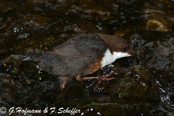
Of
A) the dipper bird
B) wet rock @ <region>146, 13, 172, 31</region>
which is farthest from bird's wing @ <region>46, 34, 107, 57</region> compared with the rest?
wet rock @ <region>146, 13, 172, 31</region>

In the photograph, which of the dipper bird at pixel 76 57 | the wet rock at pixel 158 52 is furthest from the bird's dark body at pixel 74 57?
the wet rock at pixel 158 52

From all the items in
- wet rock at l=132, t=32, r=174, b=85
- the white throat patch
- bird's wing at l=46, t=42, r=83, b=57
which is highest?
bird's wing at l=46, t=42, r=83, b=57

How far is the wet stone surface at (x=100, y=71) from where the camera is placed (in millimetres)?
3912

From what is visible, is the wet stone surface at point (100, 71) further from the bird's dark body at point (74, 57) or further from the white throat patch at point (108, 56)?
the bird's dark body at point (74, 57)

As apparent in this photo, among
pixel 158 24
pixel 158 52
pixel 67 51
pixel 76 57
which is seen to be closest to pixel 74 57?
pixel 76 57

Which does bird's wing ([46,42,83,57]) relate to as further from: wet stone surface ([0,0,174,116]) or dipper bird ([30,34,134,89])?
wet stone surface ([0,0,174,116])

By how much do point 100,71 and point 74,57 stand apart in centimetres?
117

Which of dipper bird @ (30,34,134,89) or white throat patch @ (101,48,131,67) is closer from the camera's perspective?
dipper bird @ (30,34,134,89)

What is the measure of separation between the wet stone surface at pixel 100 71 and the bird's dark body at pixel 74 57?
1.46ft

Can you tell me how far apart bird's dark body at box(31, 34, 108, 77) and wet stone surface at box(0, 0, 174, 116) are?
0.44m

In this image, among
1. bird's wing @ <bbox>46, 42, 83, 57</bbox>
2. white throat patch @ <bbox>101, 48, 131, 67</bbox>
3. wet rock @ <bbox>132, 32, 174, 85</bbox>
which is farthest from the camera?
wet rock @ <bbox>132, 32, 174, 85</bbox>

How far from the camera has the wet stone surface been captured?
391 centimetres

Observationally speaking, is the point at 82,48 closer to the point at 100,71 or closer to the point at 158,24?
the point at 100,71

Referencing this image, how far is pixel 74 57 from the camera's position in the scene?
4082 millimetres
